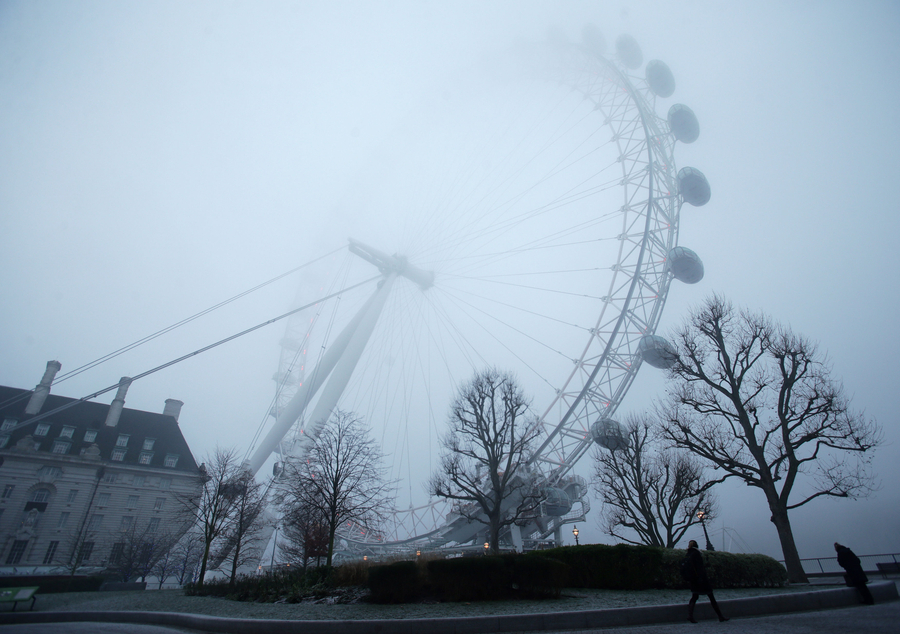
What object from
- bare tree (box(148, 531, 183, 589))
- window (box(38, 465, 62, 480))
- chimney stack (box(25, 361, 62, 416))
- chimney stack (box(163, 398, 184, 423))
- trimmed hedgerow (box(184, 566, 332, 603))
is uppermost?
chimney stack (box(163, 398, 184, 423))

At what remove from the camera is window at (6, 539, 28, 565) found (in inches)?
1457

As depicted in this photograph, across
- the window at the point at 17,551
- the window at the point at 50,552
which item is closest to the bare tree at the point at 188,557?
the window at the point at 50,552

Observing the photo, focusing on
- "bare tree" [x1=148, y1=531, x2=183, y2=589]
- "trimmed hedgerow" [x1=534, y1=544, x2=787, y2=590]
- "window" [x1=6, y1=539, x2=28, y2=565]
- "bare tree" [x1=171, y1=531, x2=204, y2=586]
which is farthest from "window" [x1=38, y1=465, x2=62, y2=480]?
"trimmed hedgerow" [x1=534, y1=544, x2=787, y2=590]

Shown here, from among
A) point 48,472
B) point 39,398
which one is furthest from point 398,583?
point 39,398

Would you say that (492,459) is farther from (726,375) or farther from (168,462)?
(168,462)

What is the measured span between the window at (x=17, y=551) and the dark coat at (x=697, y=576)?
52303 millimetres

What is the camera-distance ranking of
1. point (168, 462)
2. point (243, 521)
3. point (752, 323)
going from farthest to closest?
point (168, 462)
point (243, 521)
point (752, 323)

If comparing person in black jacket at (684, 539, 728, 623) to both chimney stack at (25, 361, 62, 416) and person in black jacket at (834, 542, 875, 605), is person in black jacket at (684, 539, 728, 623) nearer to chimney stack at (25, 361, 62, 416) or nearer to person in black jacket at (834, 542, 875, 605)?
person in black jacket at (834, 542, 875, 605)

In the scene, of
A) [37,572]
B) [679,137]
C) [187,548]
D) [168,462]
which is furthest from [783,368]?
[168,462]

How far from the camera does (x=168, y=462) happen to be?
49.4 meters

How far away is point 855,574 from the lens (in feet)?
31.3

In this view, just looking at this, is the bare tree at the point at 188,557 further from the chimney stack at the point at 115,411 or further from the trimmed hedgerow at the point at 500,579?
the trimmed hedgerow at the point at 500,579

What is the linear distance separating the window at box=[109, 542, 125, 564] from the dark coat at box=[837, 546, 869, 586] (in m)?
47.6

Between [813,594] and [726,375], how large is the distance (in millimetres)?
9902
